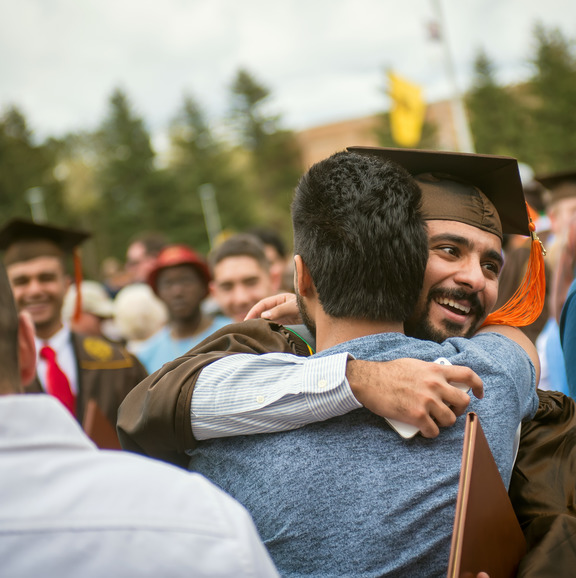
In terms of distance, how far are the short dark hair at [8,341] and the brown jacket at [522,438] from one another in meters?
0.52

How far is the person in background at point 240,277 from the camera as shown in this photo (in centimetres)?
489

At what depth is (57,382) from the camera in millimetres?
3795

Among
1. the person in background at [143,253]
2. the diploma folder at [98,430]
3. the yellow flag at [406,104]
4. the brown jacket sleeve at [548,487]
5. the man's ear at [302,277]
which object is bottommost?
the brown jacket sleeve at [548,487]

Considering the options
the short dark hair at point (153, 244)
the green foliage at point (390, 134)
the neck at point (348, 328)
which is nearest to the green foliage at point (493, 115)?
the green foliage at point (390, 134)

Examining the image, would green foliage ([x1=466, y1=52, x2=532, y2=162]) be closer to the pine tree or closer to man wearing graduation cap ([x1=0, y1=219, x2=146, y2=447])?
the pine tree

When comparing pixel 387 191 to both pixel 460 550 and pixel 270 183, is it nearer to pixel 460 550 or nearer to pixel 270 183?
pixel 460 550

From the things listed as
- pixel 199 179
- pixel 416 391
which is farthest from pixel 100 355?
pixel 199 179

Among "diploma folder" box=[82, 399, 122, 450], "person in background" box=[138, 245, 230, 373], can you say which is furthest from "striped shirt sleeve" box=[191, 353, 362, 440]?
"person in background" box=[138, 245, 230, 373]

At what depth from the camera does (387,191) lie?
5.27 feet

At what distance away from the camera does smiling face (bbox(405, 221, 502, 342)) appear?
6.29 feet

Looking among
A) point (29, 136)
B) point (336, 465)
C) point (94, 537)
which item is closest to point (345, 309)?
point (336, 465)

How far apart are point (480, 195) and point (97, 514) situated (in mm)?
1642

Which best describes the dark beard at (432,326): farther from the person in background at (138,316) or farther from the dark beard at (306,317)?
the person in background at (138,316)

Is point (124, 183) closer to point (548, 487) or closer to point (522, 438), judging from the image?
point (522, 438)
